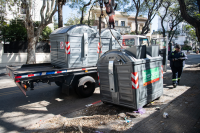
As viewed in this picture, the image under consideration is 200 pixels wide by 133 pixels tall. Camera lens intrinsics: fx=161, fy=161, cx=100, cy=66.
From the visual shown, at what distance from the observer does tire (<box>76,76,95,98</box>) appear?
6.01 meters

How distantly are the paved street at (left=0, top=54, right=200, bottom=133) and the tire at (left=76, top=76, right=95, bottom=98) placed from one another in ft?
0.67

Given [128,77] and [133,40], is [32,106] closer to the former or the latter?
[128,77]

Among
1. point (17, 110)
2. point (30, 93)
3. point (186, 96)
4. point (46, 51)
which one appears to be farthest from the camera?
point (46, 51)

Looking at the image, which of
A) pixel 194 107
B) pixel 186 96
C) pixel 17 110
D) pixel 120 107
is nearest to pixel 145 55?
pixel 120 107

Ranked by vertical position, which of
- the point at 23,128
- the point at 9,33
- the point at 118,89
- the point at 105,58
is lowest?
the point at 23,128

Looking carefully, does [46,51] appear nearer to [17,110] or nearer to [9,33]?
[9,33]

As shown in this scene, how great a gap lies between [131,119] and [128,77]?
3.54 feet

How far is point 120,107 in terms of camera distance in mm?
4914

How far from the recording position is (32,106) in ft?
18.2

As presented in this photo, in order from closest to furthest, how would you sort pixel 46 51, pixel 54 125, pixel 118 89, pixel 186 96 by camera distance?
pixel 54 125 < pixel 118 89 < pixel 186 96 < pixel 46 51

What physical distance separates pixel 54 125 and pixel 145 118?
7.44 feet

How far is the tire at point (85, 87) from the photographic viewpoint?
6.01 metres

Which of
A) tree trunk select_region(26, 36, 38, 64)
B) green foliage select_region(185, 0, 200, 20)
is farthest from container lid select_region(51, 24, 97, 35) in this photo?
green foliage select_region(185, 0, 200, 20)

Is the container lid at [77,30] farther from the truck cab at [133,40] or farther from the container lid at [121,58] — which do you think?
the truck cab at [133,40]
